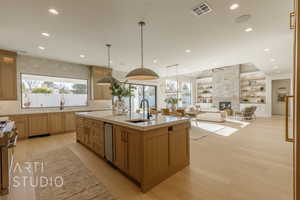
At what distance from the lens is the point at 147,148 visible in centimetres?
200

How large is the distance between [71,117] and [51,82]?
5.49ft

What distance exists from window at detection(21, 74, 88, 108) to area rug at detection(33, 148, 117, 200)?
9.96ft

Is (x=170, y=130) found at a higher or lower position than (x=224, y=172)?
higher

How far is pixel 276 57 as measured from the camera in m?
6.03

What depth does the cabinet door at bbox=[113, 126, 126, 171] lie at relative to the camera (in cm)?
235

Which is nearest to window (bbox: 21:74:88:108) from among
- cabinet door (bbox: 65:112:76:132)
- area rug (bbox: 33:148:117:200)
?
cabinet door (bbox: 65:112:76:132)

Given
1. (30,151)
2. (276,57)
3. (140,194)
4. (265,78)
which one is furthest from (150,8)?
(265,78)

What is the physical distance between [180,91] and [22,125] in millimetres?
10443

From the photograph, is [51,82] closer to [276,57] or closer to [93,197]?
[93,197]

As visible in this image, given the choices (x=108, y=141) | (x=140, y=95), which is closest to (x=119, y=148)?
(x=108, y=141)

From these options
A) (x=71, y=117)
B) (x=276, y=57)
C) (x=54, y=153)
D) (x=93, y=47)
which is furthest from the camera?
(x=276, y=57)

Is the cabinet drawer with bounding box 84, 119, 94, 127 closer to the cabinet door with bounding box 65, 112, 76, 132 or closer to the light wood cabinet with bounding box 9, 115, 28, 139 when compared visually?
the cabinet door with bounding box 65, 112, 76, 132

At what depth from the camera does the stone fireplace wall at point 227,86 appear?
1055 centimetres

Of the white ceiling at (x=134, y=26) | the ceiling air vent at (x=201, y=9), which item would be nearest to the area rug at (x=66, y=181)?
the white ceiling at (x=134, y=26)
